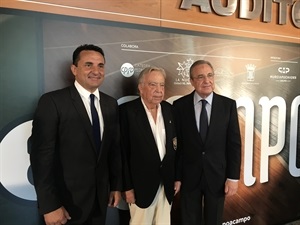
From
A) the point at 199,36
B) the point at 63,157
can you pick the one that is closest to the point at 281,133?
the point at 199,36

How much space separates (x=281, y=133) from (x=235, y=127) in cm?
127

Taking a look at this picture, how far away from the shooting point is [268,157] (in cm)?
302

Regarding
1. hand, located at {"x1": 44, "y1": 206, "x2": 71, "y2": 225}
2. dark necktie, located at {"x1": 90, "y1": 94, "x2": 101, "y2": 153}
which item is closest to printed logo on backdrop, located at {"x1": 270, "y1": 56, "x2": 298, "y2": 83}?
dark necktie, located at {"x1": 90, "y1": 94, "x2": 101, "y2": 153}

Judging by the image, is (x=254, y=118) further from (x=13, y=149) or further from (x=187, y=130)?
(x=13, y=149)

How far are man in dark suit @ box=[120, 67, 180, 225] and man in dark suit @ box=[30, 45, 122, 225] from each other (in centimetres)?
16

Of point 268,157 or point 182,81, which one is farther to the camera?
point 268,157

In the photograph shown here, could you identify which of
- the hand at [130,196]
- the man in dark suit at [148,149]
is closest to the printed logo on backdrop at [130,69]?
the man in dark suit at [148,149]

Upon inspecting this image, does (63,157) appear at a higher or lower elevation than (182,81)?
lower

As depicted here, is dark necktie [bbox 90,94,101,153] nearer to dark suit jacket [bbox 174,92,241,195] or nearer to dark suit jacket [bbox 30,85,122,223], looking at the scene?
dark suit jacket [bbox 30,85,122,223]

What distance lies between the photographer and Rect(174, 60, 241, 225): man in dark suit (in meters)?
2.06

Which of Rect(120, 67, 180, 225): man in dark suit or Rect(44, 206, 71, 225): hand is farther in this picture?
Rect(120, 67, 180, 225): man in dark suit

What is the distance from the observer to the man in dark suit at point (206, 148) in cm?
206

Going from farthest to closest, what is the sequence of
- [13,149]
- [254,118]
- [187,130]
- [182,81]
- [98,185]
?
[254,118]
[182,81]
[187,130]
[13,149]
[98,185]

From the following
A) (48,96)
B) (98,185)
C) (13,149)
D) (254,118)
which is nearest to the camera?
(48,96)
